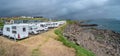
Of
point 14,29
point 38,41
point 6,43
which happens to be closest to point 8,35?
point 14,29

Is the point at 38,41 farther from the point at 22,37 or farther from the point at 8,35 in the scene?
the point at 8,35

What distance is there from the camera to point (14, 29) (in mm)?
51750

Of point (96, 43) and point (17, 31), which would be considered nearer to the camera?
point (17, 31)

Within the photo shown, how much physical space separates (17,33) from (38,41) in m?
6.98

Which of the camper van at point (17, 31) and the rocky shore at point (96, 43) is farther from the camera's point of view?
the rocky shore at point (96, 43)

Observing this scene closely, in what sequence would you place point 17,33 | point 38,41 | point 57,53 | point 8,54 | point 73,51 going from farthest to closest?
point 17,33 → point 38,41 → point 73,51 → point 57,53 → point 8,54

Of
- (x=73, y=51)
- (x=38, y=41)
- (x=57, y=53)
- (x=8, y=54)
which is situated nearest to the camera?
(x=8, y=54)

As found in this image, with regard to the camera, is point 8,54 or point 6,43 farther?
point 6,43

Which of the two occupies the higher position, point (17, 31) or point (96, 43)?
point (17, 31)

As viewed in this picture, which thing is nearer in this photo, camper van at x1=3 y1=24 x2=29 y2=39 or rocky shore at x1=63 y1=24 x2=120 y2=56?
camper van at x1=3 y1=24 x2=29 y2=39

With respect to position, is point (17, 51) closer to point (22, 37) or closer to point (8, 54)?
point (8, 54)

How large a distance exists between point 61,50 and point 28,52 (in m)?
5.32

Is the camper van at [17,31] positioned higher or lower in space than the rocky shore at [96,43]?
higher

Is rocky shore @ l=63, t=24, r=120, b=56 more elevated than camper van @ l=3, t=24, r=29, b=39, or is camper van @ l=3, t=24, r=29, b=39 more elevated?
camper van @ l=3, t=24, r=29, b=39
